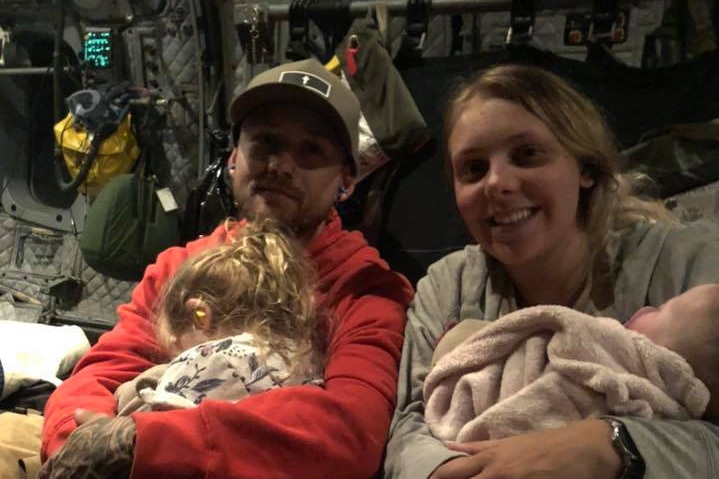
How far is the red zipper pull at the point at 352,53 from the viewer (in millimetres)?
1783

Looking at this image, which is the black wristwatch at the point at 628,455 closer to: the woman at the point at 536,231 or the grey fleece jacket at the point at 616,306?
the grey fleece jacket at the point at 616,306

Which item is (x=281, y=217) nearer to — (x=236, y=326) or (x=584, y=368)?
(x=236, y=326)

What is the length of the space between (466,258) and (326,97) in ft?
1.31

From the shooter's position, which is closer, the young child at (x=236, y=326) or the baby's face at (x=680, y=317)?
the baby's face at (x=680, y=317)

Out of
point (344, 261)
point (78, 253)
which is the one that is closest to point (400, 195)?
point (344, 261)

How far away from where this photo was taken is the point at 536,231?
115 cm

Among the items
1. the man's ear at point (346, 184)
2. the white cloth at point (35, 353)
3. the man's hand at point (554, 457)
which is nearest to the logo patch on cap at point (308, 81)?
the man's ear at point (346, 184)

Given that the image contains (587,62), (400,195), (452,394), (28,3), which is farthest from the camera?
(28,3)

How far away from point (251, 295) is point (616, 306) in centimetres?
59

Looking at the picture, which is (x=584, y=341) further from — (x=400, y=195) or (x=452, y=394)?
(x=400, y=195)

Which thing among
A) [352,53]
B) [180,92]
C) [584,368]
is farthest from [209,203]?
[584,368]

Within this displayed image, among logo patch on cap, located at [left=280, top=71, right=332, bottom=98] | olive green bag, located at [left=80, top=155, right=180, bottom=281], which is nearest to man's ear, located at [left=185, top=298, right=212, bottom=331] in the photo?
logo patch on cap, located at [left=280, top=71, right=332, bottom=98]

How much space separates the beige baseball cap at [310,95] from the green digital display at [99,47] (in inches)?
42.4

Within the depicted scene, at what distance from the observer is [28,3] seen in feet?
8.13
